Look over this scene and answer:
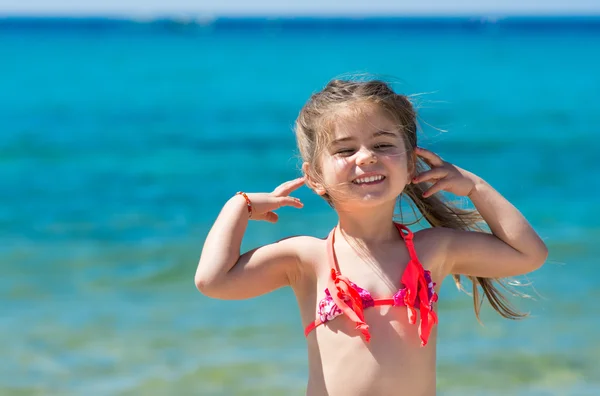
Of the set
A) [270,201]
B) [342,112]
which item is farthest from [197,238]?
[342,112]

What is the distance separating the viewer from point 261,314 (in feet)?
18.5

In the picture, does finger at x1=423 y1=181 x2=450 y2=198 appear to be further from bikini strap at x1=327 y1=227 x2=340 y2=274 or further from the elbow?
the elbow

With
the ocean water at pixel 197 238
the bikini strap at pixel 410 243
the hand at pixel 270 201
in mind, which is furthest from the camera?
the ocean water at pixel 197 238

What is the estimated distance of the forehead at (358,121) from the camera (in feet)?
8.45

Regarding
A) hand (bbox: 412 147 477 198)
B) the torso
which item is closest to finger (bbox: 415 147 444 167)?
hand (bbox: 412 147 477 198)

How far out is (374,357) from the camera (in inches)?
100

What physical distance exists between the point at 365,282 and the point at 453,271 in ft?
1.01

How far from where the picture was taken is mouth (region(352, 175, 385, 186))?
2.55m

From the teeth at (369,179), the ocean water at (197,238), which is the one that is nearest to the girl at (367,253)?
the teeth at (369,179)

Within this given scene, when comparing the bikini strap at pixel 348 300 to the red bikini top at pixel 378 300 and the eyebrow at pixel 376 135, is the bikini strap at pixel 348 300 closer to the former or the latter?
the red bikini top at pixel 378 300

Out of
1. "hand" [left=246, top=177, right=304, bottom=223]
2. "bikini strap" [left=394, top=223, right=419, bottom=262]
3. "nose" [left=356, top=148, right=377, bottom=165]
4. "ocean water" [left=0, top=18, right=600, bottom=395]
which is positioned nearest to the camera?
"nose" [left=356, top=148, right=377, bottom=165]

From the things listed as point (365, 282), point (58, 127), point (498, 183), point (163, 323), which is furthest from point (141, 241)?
point (58, 127)

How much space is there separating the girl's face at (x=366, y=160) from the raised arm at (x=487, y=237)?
12 centimetres

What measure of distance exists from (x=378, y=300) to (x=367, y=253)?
141 mm
